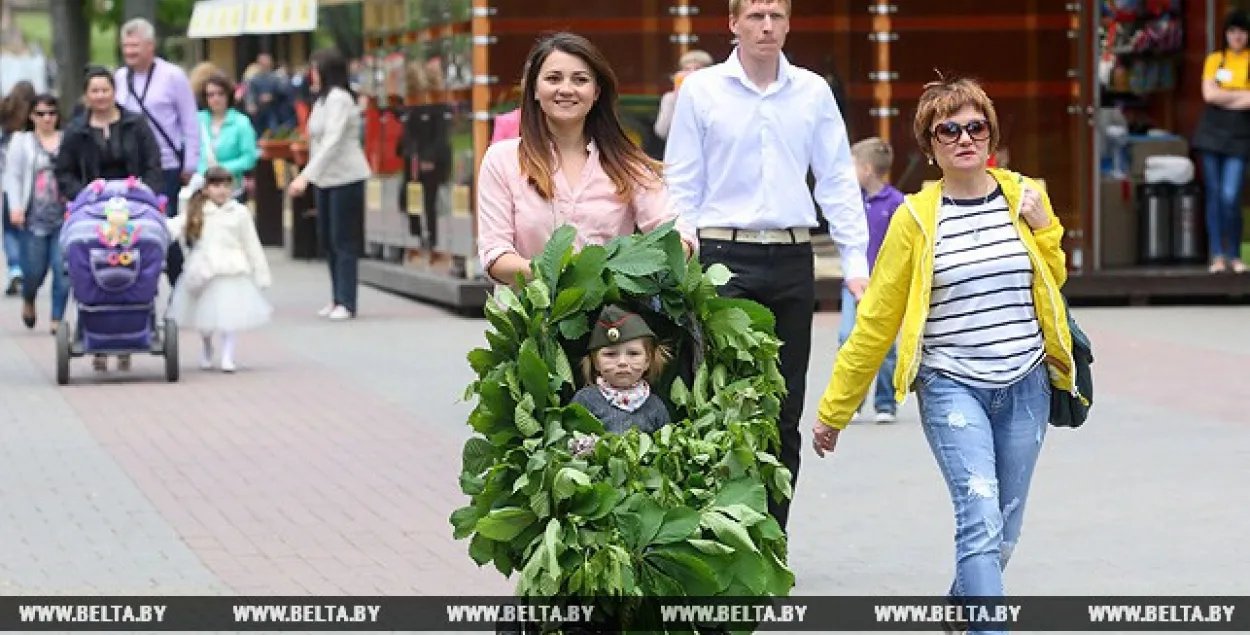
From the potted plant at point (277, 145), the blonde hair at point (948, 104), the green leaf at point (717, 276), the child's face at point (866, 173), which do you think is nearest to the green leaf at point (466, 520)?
the green leaf at point (717, 276)

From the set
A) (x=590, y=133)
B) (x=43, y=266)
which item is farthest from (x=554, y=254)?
(x=43, y=266)

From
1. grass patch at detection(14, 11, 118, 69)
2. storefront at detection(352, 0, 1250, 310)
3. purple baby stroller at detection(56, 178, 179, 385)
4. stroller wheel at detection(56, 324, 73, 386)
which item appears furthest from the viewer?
grass patch at detection(14, 11, 118, 69)

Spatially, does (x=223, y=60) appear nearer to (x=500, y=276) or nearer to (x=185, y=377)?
(x=185, y=377)

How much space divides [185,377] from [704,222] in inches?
283

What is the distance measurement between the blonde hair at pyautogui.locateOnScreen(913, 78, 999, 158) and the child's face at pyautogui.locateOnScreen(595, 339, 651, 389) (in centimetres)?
101

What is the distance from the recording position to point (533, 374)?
612 cm

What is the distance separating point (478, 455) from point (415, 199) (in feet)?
45.8

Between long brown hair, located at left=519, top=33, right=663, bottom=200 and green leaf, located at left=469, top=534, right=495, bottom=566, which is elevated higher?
long brown hair, located at left=519, top=33, right=663, bottom=200

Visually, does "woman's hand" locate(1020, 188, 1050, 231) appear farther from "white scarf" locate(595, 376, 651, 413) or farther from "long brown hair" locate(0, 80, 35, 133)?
"long brown hair" locate(0, 80, 35, 133)

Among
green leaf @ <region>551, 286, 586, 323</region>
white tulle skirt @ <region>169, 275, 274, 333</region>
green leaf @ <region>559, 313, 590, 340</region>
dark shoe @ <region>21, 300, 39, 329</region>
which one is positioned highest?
green leaf @ <region>551, 286, 586, 323</region>

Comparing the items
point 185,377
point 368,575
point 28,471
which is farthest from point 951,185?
point 185,377

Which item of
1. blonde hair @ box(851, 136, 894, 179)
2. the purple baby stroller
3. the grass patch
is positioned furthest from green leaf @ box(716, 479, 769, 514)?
the grass patch

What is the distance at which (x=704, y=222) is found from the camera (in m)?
8.11

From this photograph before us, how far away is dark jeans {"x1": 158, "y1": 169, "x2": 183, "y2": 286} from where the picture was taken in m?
15.6
